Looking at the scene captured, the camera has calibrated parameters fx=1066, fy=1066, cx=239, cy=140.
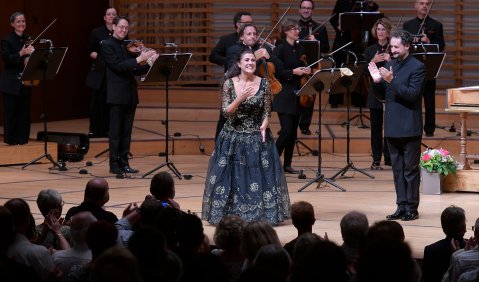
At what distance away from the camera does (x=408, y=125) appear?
7.43 metres

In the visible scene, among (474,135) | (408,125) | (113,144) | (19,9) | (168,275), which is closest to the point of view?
(168,275)

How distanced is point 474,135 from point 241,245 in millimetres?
7224

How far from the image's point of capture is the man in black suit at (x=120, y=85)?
31.1ft

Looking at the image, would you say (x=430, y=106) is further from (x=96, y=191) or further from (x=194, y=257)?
(x=194, y=257)

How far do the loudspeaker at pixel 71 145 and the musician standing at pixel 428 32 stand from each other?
3530 millimetres

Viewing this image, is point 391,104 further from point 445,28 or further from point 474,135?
point 445,28

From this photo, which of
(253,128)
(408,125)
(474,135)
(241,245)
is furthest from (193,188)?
(241,245)

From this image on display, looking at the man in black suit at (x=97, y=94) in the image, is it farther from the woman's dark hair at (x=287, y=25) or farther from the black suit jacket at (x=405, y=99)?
the black suit jacket at (x=405, y=99)

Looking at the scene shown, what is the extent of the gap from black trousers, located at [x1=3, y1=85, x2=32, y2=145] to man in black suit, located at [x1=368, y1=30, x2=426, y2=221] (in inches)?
173

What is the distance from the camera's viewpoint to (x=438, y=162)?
884cm

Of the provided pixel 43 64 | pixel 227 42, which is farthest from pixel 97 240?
pixel 227 42

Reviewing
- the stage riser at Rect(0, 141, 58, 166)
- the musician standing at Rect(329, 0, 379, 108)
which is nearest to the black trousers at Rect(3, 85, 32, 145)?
the stage riser at Rect(0, 141, 58, 166)

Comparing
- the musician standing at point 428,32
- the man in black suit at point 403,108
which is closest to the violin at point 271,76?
the man in black suit at point 403,108

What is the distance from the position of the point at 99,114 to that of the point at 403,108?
4.92m
